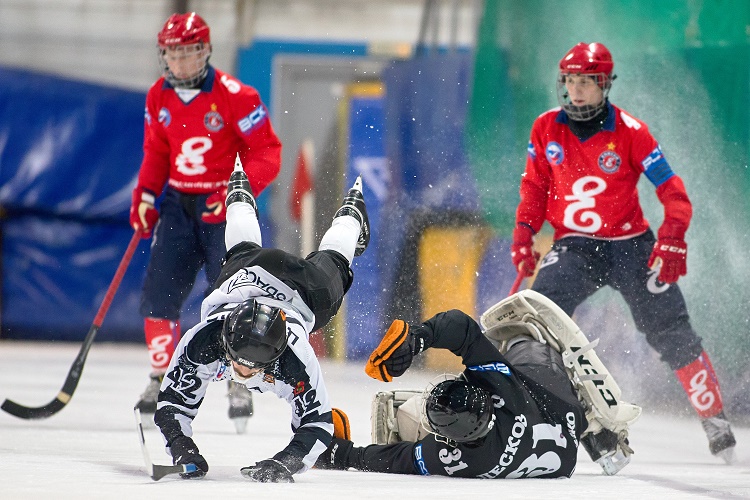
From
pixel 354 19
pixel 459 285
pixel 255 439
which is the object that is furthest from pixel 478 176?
pixel 354 19

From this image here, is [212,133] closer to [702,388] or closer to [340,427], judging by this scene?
[340,427]

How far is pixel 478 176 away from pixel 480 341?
3.36 meters

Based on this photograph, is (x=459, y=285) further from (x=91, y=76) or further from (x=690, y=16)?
(x=91, y=76)

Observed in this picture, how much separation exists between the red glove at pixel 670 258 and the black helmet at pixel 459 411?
4.61ft

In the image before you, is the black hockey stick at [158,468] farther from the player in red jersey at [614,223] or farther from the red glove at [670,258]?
the red glove at [670,258]

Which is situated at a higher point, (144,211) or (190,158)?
(190,158)

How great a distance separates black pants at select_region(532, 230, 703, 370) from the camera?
4246 millimetres

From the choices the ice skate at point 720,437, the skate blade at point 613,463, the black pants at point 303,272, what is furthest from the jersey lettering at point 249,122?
the ice skate at point 720,437

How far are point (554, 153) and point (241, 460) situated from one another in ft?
5.79

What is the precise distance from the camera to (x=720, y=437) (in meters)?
4.18

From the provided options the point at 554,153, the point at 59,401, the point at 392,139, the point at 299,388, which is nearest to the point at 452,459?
the point at 299,388

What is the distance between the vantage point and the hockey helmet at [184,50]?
177 inches

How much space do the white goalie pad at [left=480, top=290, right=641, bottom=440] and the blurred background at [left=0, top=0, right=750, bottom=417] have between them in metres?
1.64

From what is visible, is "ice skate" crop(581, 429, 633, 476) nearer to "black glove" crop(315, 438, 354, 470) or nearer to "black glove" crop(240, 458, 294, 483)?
"black glove" crop(315, 438, 354, 470)
